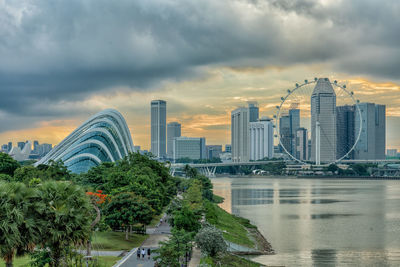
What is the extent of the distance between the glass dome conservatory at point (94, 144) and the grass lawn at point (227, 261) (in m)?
39.5

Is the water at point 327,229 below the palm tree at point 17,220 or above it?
below

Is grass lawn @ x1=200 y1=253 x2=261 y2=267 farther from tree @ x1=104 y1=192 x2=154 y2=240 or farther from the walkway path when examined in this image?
tree @ x1=104 y1=192 x2=154 y2=240

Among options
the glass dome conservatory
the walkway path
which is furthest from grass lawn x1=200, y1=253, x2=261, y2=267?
the glass dome conservatory

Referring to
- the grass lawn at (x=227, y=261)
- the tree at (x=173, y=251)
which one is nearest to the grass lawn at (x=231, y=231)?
the grass lawn at (x=227, y=261)

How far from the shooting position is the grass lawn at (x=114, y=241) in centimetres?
2788

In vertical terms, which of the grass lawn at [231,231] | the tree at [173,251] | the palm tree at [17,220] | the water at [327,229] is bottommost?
the water at [327,229]

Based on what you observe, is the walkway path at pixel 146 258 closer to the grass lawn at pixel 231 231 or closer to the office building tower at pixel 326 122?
the grass lawn at pixel 231 231

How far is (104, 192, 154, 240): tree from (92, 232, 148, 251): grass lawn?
529 mm

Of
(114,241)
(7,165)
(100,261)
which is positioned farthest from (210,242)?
(7,165)

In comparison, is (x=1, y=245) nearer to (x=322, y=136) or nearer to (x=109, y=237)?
(x=109, y=237)

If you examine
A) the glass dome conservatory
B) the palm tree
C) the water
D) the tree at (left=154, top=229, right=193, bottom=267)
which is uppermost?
the glass dome conservatory

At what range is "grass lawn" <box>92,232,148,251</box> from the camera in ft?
91.5

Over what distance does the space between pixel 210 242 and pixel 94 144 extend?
157ft

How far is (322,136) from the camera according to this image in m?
172
